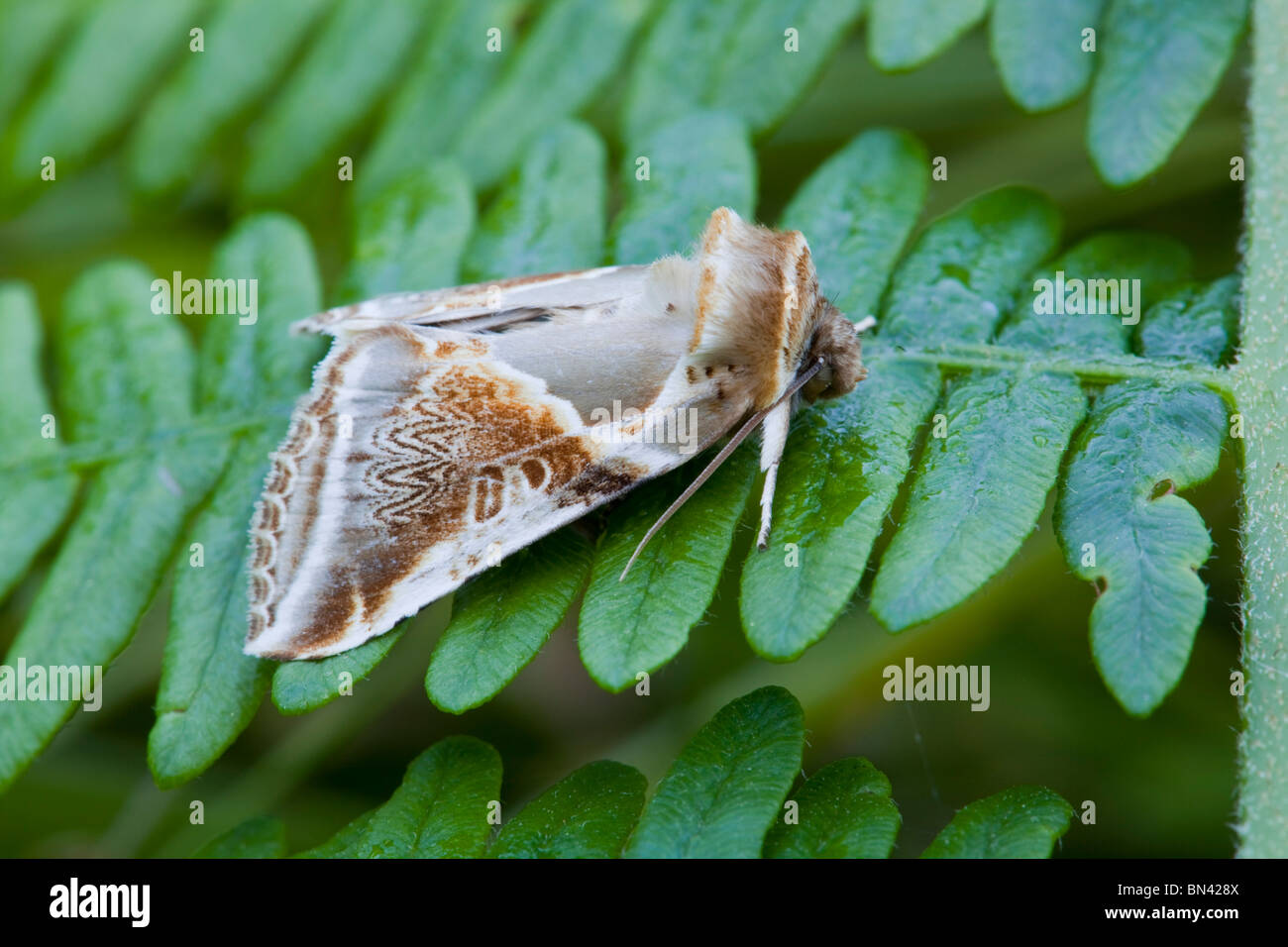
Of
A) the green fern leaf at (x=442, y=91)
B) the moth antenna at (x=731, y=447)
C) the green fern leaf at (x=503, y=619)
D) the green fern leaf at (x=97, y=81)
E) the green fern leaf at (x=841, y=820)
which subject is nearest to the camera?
the green fern leaf at (x=841, y=820)

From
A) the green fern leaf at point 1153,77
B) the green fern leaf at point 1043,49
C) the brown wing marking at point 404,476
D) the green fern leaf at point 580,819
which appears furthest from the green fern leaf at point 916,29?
the green fern leaf at point 580,819

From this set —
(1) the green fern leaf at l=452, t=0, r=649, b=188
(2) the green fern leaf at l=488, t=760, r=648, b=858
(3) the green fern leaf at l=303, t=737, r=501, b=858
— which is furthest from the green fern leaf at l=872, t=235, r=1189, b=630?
(1) the green fern leaf at l=452, t=0, r=649, b=188

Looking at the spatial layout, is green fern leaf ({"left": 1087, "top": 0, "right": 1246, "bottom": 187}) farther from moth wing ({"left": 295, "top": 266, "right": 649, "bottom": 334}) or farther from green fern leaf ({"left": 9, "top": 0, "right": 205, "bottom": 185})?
green fern leaf ({"left": 9, "top": 0, "right": 205, "bottom": 185})

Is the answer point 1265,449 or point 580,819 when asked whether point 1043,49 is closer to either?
point 1265,449

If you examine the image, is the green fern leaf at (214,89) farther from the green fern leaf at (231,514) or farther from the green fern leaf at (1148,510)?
the green fern leaf at (1148,510)
